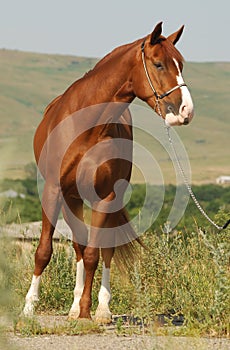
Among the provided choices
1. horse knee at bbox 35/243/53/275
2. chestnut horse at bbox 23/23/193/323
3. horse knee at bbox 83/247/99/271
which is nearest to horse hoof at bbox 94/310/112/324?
chestnut horse at bbox 23/23/193/323

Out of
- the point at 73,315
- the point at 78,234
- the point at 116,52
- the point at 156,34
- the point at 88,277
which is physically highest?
the point at 156,34

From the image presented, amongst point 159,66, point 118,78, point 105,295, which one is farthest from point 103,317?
point 159,66

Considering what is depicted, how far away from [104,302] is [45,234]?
957 mm

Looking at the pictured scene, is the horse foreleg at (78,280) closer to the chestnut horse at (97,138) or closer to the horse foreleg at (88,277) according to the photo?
the chestnut horse at (97,138)

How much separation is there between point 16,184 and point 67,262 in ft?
20.1

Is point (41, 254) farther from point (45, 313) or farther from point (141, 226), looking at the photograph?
point (141, 226)

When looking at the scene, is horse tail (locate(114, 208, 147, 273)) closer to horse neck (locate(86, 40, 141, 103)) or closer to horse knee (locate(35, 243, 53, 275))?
horse knee (locate(35, 243, 53, 275))

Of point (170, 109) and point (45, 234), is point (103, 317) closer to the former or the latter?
point (45, 234)

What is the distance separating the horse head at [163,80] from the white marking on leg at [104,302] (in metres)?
2.09

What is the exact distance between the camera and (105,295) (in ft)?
29.0

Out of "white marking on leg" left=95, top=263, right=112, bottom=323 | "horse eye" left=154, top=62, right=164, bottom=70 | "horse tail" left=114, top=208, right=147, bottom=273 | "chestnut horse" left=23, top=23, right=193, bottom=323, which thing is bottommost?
"white marking on leg" left=95, top=263, right=112, bottom=323

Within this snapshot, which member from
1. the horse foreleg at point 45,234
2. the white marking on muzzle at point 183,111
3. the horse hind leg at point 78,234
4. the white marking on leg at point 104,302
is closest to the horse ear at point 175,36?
the white marking on muzzle at point 183,111

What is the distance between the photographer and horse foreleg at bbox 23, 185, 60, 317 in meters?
8.40

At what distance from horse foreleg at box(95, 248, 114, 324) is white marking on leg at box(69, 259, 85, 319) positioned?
0.76 feet
